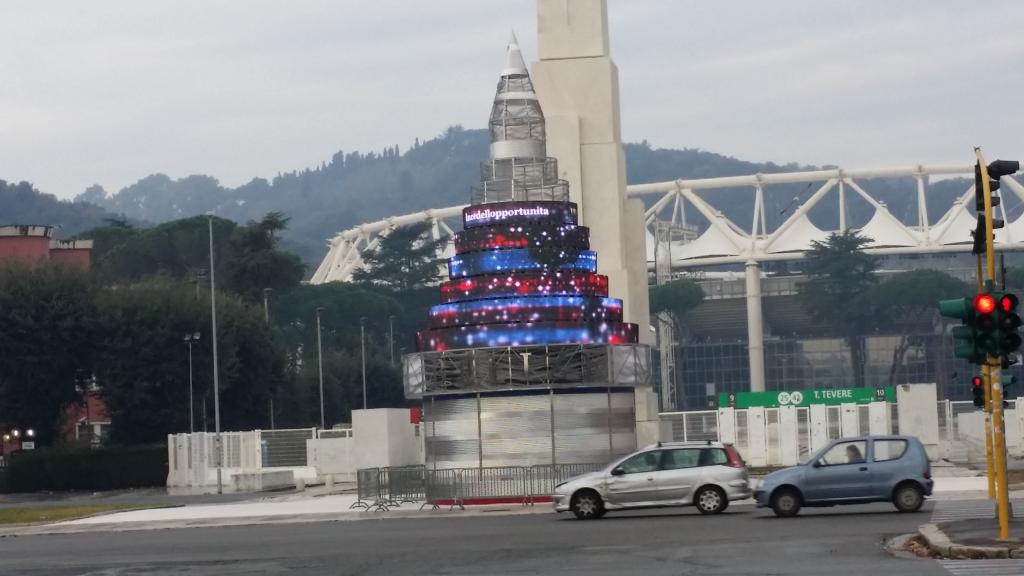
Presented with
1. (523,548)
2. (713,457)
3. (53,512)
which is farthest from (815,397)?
(523,548)

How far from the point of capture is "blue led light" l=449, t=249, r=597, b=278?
5066cm

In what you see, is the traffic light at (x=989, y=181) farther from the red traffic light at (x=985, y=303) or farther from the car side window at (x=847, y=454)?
the car side window at (x=847, y=454)

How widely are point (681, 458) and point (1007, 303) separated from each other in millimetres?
13568

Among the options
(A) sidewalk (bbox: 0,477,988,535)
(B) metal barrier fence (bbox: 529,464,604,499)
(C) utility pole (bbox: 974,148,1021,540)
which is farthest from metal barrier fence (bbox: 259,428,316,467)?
(C) utility pole (bbox: 974,148,1021,540)

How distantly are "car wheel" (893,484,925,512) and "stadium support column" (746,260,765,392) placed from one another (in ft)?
429

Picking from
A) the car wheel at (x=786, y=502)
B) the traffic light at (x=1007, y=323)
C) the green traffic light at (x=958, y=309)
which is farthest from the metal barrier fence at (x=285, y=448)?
the traffic light at (x=1007, y=323)

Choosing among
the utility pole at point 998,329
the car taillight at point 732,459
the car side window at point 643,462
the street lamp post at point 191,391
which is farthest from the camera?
the street lamp post at point 191,391

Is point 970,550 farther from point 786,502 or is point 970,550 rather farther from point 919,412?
point 919,412

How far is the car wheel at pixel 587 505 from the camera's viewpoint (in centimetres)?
3728

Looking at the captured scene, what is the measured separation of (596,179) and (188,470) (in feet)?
71.5

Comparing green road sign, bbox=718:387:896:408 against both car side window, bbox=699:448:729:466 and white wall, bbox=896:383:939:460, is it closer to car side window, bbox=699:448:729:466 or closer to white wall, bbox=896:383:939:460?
white wall, bbox=896:383:939:460

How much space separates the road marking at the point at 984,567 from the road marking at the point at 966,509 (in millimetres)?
A: 6892

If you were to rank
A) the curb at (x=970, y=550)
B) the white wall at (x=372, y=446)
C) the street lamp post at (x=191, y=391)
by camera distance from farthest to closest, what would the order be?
the street lamp post at (x=191, y=391) → the white wall at (x=372, y=446) → the curb at (x=970, y=550)

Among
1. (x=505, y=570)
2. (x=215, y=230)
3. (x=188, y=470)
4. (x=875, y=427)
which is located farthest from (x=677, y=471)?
(x=215, y=230)
